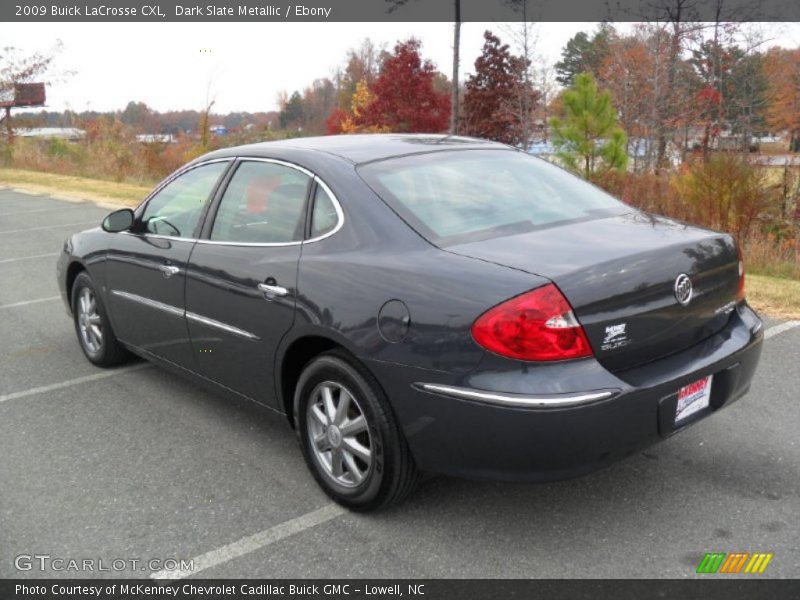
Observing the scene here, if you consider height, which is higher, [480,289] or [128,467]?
[480,289]

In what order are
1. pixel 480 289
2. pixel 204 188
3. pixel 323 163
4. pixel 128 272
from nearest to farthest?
1. pixel 480 289
2. pixel 323 163
3. pixel 204 188
4. pixel 128 272

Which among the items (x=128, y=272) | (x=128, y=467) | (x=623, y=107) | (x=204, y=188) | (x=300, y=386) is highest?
(x=623, y=107)

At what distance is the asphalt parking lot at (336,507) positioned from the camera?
2.99m

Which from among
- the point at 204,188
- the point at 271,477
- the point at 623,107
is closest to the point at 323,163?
the point at 204,188

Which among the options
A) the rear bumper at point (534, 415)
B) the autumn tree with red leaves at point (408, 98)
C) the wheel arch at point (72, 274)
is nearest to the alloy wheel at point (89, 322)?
the wheel arch at point (72, 274)

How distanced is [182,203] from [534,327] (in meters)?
2.55

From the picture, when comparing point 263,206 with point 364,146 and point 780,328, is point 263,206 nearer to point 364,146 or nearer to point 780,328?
point 364,146

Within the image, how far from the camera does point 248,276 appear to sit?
3711mm

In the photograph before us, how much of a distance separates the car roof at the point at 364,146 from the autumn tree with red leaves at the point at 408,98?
26.2m

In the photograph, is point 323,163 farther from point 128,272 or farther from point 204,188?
point 128,272

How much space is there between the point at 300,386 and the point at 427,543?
89 cm

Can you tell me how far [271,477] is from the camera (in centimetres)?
375

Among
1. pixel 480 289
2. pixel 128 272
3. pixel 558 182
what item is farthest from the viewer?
pixel 128 272

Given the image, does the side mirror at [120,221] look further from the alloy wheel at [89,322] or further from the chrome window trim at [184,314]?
the alloy wheel at [89,322]
